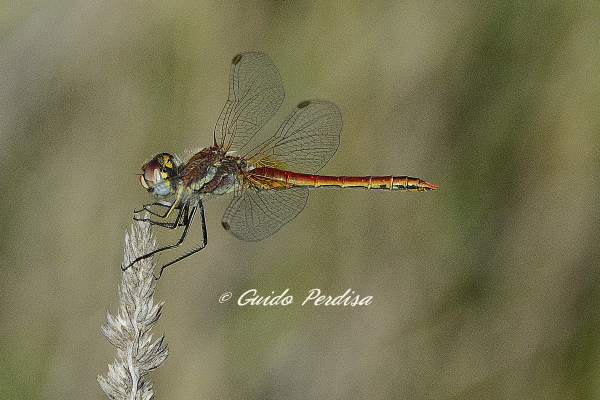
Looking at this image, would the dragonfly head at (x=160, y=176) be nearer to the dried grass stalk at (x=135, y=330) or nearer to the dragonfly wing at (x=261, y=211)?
the dragonfly wing at (x=261, y=211)

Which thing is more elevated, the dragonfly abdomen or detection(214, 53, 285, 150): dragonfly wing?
detection(214, 53, 285, 150): dragonfly wing

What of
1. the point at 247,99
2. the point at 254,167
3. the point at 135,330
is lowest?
the point at 135,330

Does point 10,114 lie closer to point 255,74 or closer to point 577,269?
point 255,74

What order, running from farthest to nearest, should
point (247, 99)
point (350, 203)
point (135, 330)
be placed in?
point (350, 203) < point (247, 99) < point (135, 330)

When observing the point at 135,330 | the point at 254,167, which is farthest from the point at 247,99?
the point at 135,330

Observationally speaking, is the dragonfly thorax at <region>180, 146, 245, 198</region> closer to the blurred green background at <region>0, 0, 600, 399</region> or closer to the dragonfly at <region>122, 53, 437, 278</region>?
the dragonfly at <region>122, 53, 437, 278</region>
